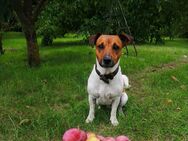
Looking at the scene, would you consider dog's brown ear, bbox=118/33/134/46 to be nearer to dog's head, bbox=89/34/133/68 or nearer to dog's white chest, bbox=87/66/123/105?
dog's head, bbox=89/34/133/68

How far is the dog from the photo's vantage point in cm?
545

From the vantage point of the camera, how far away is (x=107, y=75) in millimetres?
5707

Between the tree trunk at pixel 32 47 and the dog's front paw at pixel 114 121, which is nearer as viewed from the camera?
the dog's front paw at pixel 114 121

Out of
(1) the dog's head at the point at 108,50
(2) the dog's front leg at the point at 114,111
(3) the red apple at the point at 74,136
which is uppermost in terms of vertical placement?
(1) the dog's head at the point at 108,50

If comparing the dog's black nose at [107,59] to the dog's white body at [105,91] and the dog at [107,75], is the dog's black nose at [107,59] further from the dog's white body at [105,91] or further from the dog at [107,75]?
the dog's white body at [105,91]

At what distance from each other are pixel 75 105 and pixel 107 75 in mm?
1290

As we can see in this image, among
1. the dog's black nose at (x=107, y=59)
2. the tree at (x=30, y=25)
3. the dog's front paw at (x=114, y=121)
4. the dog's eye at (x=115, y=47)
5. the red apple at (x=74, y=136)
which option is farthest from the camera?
the tree at (x=30, y=25)

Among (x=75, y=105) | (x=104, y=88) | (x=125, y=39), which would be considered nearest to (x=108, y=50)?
(x=125, y=39)

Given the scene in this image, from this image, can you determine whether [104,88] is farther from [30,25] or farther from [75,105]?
[30,25]

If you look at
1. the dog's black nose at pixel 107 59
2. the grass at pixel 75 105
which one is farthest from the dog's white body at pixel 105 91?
the dog's black nose at pixel 107 59

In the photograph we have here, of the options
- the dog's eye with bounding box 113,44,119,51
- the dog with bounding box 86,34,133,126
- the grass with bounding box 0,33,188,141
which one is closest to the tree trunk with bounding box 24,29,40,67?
the grass with bounding box 0,33,188,141

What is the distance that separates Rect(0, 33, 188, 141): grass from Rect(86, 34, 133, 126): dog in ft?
0.86

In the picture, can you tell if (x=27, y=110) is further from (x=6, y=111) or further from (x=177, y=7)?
(x=177, y=7)

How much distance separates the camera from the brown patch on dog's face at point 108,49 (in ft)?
17.7
